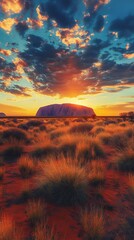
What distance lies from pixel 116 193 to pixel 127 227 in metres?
1.68

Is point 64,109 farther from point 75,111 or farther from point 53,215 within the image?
point 53,215

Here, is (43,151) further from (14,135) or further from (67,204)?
(14,135)

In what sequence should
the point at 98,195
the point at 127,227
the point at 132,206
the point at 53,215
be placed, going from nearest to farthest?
the point at 127,227 < the point at 53,215 < the point at 132,206 < the point at 98,195

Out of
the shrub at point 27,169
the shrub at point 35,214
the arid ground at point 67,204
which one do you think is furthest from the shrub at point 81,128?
the shrub at point 35,214

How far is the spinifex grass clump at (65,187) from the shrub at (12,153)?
17.0 ft

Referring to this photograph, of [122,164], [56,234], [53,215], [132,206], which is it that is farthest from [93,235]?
[122,164]

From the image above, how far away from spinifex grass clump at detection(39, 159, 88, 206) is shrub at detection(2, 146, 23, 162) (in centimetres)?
518

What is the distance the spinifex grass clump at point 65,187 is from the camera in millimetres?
4805

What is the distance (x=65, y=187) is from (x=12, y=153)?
6410mm

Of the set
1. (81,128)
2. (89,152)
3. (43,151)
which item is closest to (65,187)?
(89,152)

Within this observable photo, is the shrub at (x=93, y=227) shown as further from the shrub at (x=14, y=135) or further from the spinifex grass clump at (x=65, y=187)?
the shrub at (x=14, y=135)

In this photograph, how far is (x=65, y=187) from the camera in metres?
4.93

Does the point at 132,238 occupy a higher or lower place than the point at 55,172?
lower

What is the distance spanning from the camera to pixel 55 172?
5312 millimetres
